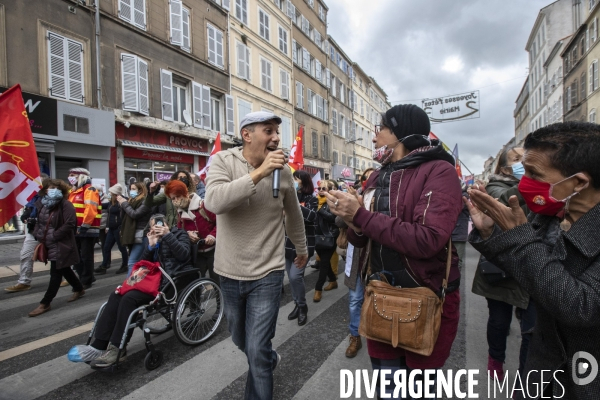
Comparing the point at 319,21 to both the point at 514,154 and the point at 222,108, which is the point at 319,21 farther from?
the point at 514,154

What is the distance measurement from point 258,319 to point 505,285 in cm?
197

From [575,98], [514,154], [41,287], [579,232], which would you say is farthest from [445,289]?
[575,98]

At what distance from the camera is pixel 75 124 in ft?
→ 34.1

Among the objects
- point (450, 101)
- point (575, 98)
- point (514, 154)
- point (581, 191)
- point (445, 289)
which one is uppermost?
point (575, 98)

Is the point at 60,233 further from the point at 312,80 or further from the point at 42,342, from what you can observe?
the point at 312,80

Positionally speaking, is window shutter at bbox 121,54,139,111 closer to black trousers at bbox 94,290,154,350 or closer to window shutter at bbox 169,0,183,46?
window shutter at bbox 169,0,183,46

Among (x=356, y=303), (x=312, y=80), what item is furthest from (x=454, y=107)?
(x=312, y=80)

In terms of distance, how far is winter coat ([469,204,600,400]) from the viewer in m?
1.05

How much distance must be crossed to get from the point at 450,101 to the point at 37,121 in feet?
40.4

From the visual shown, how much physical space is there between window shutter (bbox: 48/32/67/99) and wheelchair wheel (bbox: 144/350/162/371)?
1024 cm

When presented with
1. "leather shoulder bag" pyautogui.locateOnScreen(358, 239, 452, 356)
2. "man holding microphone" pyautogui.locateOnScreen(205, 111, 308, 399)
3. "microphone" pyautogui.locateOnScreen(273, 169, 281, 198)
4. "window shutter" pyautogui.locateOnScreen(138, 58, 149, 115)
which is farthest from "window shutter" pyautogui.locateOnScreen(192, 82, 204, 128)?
"leather shoulder bag" pyautogui.locateOnScreen(358, 239, 452, 356)

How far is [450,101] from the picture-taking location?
11.0m

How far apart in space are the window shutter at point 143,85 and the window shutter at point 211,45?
13.6 feet

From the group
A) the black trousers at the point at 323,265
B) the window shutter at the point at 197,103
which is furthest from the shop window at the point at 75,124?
the black trousers at the point at 323,265
